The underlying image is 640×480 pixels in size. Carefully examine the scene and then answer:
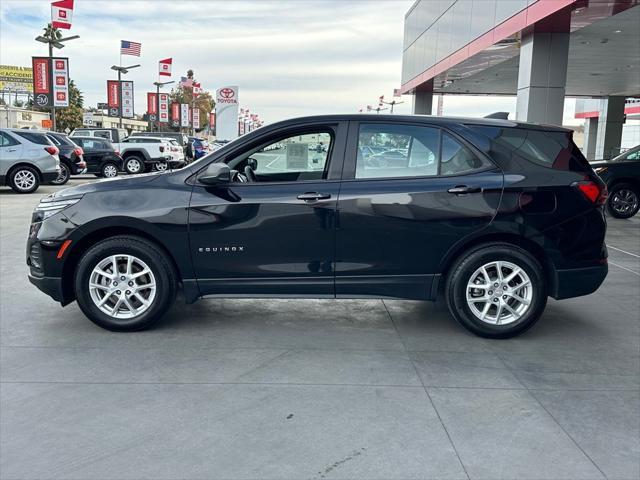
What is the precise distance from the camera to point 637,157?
45.1 feet

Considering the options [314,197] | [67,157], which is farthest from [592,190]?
[67,157]

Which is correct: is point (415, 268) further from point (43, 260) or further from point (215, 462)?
point (43, 260)

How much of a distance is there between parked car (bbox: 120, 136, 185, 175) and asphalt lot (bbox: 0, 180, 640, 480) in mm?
20926

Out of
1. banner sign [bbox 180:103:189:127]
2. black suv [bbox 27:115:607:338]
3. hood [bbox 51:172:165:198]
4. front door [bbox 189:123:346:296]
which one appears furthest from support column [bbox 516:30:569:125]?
banner sign [bbox 180:103:189:127]

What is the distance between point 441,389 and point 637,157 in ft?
38.4

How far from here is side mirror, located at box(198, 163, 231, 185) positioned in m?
4.92

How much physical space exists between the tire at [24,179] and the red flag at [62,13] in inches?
700

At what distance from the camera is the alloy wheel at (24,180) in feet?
56.3

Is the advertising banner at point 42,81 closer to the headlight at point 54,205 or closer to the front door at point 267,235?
the headlight at point 54,205

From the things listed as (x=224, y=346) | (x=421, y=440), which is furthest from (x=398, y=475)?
(x=224, y=346)

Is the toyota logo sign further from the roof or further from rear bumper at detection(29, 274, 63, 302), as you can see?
rear bumper at detection(29, 274, 63, 302)

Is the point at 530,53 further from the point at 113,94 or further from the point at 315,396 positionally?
the point at 113,94

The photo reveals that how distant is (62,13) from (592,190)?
3253 centimetres

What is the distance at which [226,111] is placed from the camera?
27750 mm
